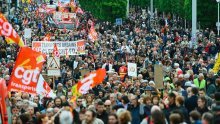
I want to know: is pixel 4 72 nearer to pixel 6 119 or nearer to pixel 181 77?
pixel 181 77

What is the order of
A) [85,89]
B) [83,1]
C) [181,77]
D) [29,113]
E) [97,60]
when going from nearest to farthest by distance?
[29,113], [85,89], [181,77], [97,60], [83,1]

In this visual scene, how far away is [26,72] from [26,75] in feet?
0.75

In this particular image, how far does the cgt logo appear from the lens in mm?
25719

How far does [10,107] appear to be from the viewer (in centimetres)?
2319

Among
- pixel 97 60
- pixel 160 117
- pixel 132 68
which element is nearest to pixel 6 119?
pixel 160 117

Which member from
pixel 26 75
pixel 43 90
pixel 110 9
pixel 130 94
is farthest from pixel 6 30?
pixel 110 9

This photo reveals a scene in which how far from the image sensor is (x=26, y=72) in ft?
85.9

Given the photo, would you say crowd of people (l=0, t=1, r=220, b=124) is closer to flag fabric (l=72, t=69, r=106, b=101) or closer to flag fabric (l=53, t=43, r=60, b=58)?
flag fabric (l=72, t=69, r=106, b=101)

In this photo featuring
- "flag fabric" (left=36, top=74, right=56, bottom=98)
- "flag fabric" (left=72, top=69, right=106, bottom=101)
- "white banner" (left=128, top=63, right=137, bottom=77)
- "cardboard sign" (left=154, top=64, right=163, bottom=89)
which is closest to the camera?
"flag fabric" (left=72, top=69, right=106, bottom=101)

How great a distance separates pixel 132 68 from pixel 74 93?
23.5 feet

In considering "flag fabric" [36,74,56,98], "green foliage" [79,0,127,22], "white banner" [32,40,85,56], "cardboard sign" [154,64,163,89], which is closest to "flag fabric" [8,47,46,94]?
"flag fabric" [36,74,56,98]

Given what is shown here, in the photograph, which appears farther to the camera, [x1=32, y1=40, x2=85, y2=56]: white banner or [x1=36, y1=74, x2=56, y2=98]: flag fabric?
[x1=32, y1=40, x2=85, y2=56]: white banner

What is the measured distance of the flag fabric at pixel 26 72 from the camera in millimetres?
25578

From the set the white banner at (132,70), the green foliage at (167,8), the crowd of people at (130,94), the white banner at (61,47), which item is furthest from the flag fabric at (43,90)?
the green foliage at (167,8)
